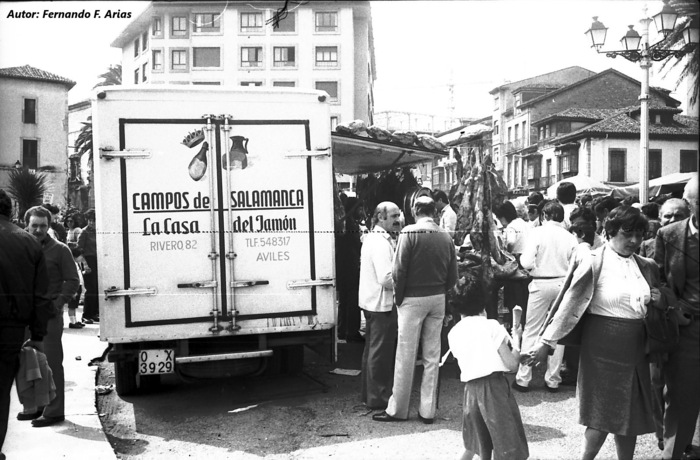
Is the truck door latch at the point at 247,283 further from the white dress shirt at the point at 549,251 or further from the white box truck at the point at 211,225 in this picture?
the white dress shirt at the point at 549,251

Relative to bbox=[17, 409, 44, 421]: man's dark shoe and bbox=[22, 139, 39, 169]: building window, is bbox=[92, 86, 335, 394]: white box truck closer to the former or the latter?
bbox=[22, 139, 39, 169]: building window

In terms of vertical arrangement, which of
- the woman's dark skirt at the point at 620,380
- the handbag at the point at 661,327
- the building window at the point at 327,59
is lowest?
the woman's dark skirt at the point at 620,380

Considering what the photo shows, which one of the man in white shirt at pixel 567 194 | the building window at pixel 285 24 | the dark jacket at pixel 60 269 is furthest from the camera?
the man in white shirt at pixel 567 194

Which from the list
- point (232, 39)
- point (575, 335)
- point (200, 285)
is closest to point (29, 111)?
point (200, 285)

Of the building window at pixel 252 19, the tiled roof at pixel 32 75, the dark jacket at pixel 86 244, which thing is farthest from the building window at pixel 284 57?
the tiled roof at pixel 32 75

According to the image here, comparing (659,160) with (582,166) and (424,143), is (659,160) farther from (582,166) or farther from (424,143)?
(424,143)

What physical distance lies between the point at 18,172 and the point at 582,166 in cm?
576

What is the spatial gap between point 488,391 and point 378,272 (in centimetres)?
221

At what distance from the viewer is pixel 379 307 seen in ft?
20.1

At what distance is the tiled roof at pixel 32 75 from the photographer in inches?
195

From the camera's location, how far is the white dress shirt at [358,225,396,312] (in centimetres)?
606

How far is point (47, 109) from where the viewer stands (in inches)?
222

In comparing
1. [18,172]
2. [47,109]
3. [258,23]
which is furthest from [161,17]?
[18,172]

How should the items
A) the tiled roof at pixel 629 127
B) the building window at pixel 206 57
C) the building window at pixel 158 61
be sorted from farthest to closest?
the building window at pixel 206 57 < the building window at pixel 158 61 < the tiled roof at pixel 629 127
